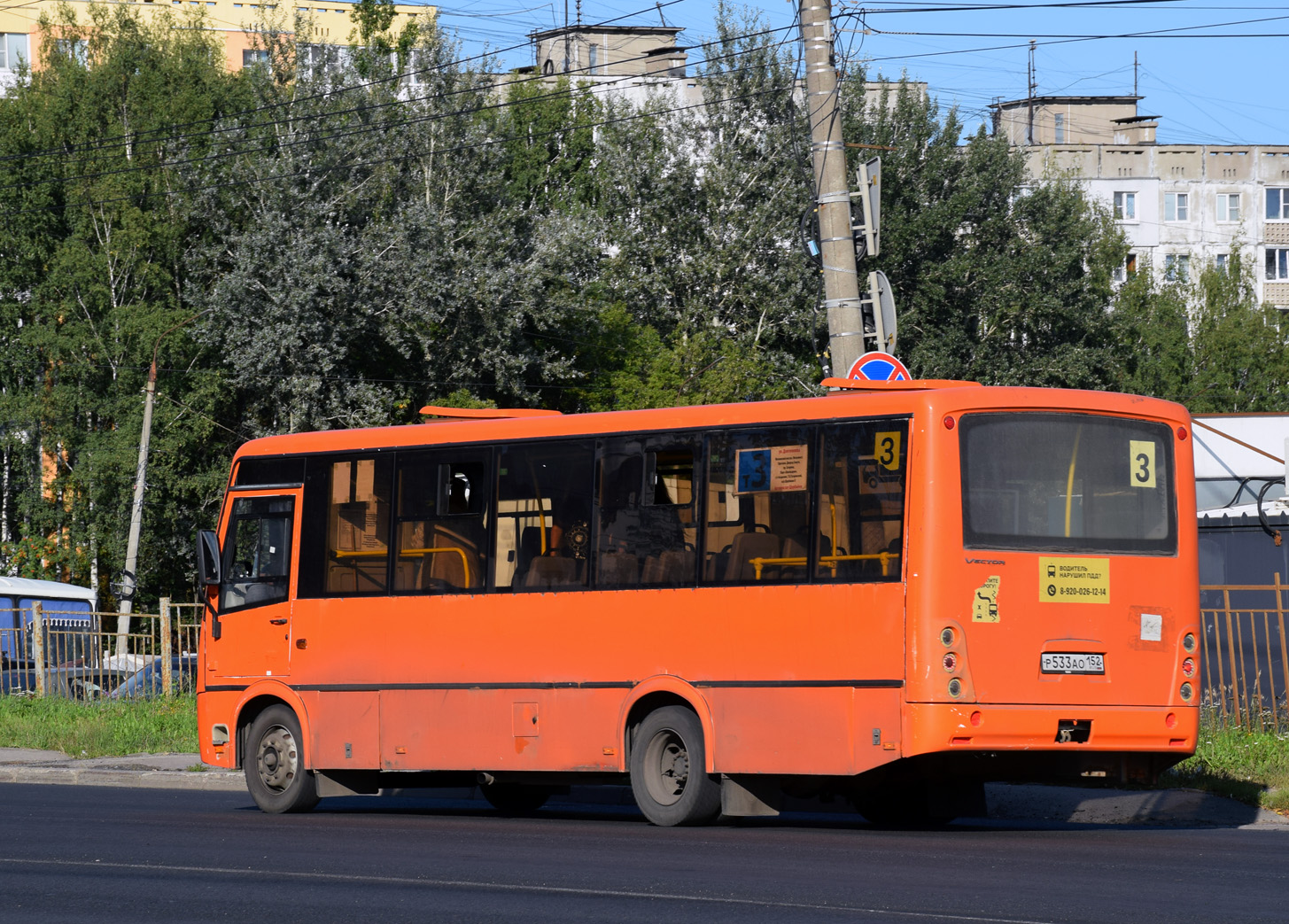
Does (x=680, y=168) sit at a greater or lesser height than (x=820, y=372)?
greater

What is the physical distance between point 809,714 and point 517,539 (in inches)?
113

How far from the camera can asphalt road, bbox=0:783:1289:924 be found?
808 cm

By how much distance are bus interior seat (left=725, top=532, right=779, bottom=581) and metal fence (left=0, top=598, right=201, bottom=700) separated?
39.7 ft

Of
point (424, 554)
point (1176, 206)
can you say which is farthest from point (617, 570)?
Answer: point (1176, 206)

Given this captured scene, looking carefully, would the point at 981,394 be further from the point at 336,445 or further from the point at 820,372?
the point at 820,372

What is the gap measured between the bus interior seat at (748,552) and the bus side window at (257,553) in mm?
4433

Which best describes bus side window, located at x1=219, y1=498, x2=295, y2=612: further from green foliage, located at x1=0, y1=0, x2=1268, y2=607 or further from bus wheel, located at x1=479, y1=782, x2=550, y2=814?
green foliage, located at x1=0, y1=0, x2=1268, y2=607

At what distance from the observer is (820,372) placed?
5412cm

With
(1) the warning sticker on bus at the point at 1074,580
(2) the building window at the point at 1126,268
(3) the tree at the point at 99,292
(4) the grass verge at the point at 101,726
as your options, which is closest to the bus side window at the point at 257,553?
(1) the warning sticker on bus at the point at 1074,580

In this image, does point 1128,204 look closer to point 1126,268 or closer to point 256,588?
point 1126,268

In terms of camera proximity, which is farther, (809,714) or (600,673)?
(600,673)

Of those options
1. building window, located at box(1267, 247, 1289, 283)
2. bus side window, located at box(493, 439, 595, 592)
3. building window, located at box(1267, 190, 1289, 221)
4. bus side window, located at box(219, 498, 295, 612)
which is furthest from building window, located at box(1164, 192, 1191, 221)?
bus side window, located at box(493, 439, 595, 592)

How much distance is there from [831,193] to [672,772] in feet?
18.6

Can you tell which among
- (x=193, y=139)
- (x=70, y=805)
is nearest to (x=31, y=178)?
(x=193, y=139)
